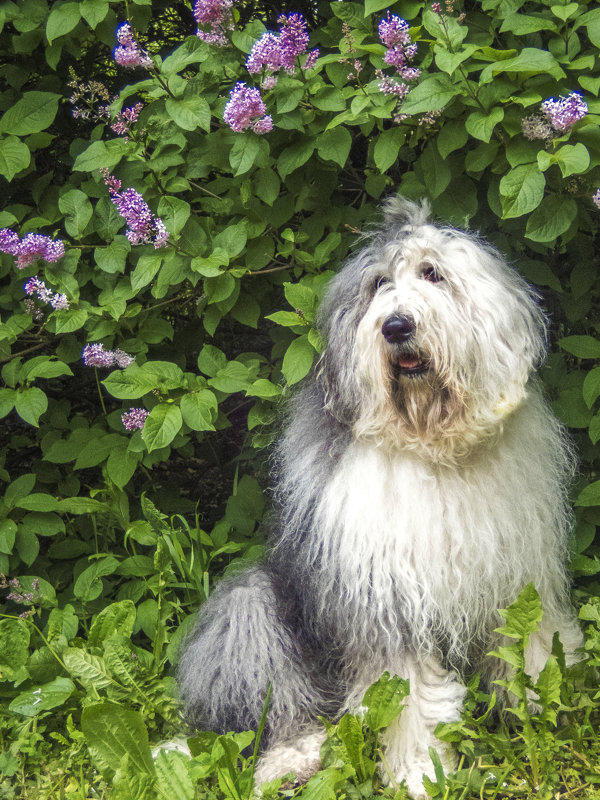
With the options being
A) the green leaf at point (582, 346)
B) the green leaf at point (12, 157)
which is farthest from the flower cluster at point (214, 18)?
the green leaf at point (582, 346)

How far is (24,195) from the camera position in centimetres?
365

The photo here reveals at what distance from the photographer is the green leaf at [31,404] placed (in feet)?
9.91

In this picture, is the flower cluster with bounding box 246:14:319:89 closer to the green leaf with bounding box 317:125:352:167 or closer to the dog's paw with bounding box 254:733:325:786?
the green leaf with bounding box 317:125:352:167

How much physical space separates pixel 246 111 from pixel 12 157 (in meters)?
A: 0.92

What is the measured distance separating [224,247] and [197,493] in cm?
171

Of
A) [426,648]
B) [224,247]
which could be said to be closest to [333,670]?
[426,648]

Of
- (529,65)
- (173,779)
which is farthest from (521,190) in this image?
(173,779)

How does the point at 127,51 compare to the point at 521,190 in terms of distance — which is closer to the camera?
the point at 521,190

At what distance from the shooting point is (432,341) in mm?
2322

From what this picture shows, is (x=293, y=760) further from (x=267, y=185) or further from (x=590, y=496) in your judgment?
(x=267, y=185)

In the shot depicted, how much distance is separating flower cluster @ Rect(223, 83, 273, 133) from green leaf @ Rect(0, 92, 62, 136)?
0.82 m

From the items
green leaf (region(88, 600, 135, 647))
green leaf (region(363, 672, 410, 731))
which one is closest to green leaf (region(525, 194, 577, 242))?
green leaf (region(363, 672, 410, 731))

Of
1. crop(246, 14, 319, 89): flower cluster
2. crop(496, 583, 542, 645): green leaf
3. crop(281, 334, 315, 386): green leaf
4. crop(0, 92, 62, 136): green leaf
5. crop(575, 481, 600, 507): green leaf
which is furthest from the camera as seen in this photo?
crop(0, 92, 62, 136): green leaf

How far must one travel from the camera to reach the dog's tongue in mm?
2342
